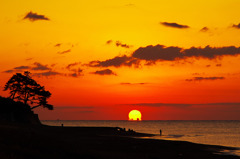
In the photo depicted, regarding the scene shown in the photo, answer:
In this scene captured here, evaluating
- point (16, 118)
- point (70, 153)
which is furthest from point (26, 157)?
point (16, 118)

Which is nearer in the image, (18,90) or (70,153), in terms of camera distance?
(70,153)

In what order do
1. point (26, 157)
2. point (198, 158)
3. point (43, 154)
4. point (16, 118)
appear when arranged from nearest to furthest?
point (26, 157) → point (43, 154) → point (198, 158) → point (16, 118)

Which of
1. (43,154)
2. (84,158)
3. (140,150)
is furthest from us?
(140,150)

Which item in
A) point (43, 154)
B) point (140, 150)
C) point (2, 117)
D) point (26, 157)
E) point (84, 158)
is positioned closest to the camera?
point (26, 157)

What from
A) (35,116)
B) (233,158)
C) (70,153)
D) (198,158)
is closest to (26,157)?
(70,153)

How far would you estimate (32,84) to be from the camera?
90.8 meters

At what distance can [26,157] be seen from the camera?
2630cm

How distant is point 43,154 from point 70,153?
2929 mm

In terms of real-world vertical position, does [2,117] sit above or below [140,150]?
above

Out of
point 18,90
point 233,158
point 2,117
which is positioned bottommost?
point 233,158

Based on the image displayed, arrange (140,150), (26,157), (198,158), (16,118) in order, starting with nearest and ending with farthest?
(26,157)
(198,158)
(140,150)
(16,118)

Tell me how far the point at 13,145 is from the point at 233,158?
31.5 m

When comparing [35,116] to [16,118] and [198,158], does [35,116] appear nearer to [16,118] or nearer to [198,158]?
[16,118]

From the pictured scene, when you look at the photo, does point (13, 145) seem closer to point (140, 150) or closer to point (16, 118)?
point (140, 150)
